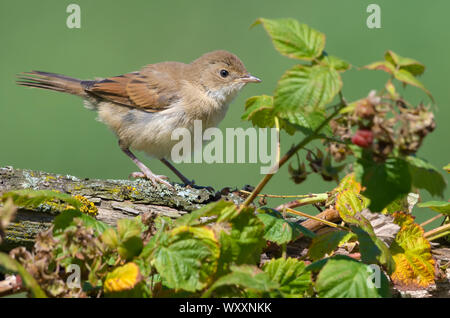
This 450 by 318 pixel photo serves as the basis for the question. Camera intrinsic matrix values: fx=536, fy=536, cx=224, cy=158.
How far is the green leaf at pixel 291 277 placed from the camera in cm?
218

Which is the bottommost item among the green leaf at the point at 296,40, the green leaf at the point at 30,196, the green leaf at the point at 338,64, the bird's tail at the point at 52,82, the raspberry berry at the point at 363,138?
the green leaf at the point at 30,196

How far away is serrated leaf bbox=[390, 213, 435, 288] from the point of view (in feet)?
8.82

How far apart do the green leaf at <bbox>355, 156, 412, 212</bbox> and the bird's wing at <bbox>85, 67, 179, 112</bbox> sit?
3700mm

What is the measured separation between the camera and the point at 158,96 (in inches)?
217

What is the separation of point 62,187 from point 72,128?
427cm

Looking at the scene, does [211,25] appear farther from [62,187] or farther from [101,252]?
[101,252]

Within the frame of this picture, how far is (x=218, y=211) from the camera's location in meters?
2.17

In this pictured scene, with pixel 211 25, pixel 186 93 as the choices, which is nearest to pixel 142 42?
pixel 211 25

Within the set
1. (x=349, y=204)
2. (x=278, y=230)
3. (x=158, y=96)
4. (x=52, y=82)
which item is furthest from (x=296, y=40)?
(x=52, y=82)

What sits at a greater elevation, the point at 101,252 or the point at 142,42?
the point at 142,42

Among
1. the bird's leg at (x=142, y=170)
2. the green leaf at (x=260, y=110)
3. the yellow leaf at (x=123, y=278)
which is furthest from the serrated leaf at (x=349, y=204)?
the bird's leg at (x=142, y=170)

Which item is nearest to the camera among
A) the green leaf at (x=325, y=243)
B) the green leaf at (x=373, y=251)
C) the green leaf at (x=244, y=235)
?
the green leaf at (x=244, y=235)

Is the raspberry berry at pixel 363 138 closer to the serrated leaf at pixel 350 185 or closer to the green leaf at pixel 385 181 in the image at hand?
the green leaf at pixel 385 181

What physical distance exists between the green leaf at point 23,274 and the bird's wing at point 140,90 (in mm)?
3676
